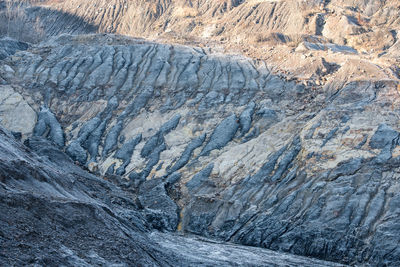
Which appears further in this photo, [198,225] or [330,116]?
[330,116]

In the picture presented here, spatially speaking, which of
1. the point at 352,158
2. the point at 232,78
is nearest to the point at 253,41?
the point at 232,78

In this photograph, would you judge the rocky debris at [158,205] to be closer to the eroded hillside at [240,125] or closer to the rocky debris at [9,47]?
the eroded hillside at [240,125]

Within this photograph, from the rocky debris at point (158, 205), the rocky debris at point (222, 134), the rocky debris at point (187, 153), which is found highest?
the rocky debris at point (222, 134)

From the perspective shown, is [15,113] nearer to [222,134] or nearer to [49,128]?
[49,128]

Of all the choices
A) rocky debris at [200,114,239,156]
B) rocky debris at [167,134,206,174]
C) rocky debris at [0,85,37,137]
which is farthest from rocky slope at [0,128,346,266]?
rocky debris at [0,85,37,137]

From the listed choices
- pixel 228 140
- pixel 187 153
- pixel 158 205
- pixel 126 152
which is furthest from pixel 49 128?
pixel 228 140

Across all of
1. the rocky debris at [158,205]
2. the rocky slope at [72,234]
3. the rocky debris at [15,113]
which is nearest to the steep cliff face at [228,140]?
the rocky debris at [158,205]

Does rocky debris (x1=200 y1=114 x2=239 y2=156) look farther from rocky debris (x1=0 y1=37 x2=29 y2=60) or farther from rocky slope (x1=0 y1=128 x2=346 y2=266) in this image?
rocky debris (x1=0 y1=37 x2=29 y2=60)

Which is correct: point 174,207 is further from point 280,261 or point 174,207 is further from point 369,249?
point 369,249
